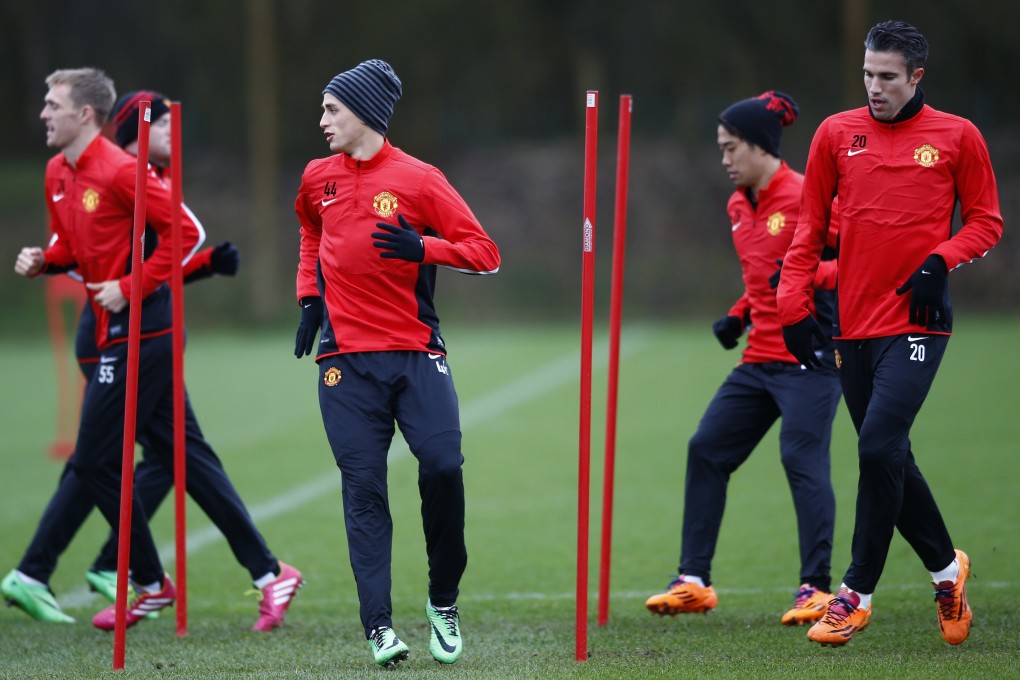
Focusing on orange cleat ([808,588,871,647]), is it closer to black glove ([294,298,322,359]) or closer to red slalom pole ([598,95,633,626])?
red slalom pole ([598,95,633,626])

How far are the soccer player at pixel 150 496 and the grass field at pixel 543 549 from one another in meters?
0.16

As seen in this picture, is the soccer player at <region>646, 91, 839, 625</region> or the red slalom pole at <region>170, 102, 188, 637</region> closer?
the red slalom pole at <region>170, 102, 188, 637</region>

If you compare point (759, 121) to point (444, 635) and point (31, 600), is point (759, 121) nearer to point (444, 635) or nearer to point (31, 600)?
point (444, 635)

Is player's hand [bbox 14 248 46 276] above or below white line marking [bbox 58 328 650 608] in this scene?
above

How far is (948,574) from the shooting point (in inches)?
214

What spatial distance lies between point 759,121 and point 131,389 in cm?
301

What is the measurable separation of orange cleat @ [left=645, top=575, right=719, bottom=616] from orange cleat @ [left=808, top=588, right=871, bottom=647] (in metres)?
0.89

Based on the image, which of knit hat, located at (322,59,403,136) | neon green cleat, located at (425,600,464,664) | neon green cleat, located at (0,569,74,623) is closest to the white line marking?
neon green cleat, located at (0,569,74,623)

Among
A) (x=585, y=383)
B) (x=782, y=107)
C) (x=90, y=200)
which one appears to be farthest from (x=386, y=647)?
(x=782, y=107)

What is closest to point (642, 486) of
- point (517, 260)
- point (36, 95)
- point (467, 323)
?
point (467, 323)

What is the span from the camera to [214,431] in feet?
46.4

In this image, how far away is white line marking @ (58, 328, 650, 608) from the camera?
8680mm

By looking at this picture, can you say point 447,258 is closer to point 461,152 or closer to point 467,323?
point 467,323

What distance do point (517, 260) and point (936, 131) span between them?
26.0 meters
